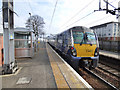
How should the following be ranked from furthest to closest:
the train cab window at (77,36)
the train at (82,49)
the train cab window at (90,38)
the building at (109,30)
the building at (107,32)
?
the building at (109,30), the building at (107,32), the train cab window at (90,38), the train cab window at (77,36), the train at (82,49)

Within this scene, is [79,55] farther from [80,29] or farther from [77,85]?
[77,85]

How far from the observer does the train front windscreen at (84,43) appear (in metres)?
5.64

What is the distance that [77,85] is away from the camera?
3.07 m

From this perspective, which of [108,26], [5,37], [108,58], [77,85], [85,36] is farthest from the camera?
[108,26]

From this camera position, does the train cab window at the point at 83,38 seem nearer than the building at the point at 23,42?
Yes

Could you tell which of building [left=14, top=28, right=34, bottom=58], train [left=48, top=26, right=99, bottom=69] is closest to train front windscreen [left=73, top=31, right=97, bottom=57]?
train [left=48, top=26, right=99, bottom=69]

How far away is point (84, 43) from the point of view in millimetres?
5797

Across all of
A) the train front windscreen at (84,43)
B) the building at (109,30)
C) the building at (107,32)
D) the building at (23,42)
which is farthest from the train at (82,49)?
the building at (109,30)

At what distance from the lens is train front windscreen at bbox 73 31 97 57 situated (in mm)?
5645

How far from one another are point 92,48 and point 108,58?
21.0 ft

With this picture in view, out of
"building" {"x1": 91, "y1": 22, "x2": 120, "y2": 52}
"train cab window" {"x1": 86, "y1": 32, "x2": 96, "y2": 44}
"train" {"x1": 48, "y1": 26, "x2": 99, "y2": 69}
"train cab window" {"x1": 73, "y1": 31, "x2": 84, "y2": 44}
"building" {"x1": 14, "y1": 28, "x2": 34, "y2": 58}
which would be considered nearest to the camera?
"train" {"x1": 48, "y1": 26, "x2": 99, "y2": 69}

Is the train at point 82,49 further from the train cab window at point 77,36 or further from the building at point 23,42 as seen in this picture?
the building at point 23,42

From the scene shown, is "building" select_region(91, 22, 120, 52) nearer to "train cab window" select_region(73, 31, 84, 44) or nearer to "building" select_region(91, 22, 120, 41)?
"building" select_region(91, 22, 120, 41)

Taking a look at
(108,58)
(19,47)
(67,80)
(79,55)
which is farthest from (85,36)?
(108,58)
